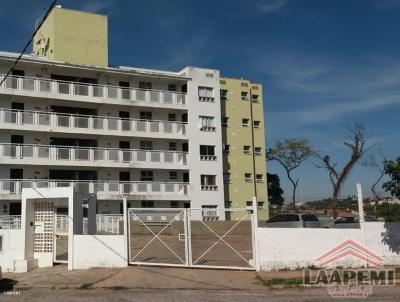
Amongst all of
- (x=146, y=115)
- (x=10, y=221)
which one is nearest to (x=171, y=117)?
(x=146, y=115)

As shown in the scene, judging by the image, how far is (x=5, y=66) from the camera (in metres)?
39.2

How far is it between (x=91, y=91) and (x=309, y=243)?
1103 inches

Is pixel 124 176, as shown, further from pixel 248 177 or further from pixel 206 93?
pixel 248 177

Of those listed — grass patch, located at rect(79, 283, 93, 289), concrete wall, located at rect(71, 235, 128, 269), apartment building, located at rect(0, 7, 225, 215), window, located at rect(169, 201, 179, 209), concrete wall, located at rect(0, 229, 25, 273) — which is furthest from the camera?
window, located at rect(169, 201, 179, 209)

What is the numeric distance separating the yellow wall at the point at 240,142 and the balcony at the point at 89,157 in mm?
6400

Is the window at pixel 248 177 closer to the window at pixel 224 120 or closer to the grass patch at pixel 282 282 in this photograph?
the window at pixel 224 120

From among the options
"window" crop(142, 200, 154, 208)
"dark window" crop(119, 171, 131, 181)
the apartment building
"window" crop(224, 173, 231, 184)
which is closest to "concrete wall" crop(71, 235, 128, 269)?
the apartment building

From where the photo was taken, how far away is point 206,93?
4756 cm

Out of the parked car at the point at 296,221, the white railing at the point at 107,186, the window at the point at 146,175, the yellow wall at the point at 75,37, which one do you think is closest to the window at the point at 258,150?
the white railing at the point at 107,186

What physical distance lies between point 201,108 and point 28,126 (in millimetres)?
15345

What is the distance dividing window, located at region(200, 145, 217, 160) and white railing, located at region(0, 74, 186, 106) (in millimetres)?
4385

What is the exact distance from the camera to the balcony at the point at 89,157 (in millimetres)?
37938

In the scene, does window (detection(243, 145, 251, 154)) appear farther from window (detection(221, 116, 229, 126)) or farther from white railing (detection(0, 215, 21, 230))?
white railing (detection(0, 215, 21, 230))

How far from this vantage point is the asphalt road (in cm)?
1315
